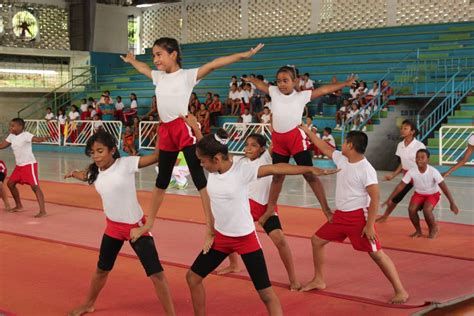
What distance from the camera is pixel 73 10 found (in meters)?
31.5

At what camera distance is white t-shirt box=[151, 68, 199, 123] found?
608cm

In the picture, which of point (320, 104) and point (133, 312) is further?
point (320, 104)

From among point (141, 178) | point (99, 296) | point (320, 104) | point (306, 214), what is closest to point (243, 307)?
point (99, 296)

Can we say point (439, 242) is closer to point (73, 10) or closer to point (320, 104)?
point (320, 104)

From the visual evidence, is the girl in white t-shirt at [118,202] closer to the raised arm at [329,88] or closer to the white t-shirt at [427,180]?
the raised arm at [329,88]

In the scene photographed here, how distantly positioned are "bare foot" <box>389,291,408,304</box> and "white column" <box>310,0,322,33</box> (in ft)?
70.9

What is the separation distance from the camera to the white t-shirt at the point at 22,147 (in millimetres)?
10109

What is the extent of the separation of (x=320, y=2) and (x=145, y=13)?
9.80m

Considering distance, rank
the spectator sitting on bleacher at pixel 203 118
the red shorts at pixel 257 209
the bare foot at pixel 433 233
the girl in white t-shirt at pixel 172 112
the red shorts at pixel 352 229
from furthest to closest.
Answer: the spectator sitting on bleacher at pixel 203 118 < the bare foot at pixel 433 233 < the red shorts at pixel 257 209 < the girl in white t-shirt at pixel 172 112 < the red shorts at pixel 352 229

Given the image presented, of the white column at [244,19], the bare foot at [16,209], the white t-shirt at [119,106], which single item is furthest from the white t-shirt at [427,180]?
the white column at [244,19]

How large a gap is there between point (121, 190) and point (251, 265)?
1127 millimetres

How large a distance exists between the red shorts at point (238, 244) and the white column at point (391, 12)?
20.8m

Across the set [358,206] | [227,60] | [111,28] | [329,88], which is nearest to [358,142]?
[358,206]

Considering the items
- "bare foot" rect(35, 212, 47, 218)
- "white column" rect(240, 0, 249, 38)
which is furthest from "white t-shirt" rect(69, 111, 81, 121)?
"bare foot" rect(35, 212, 47, 218)
